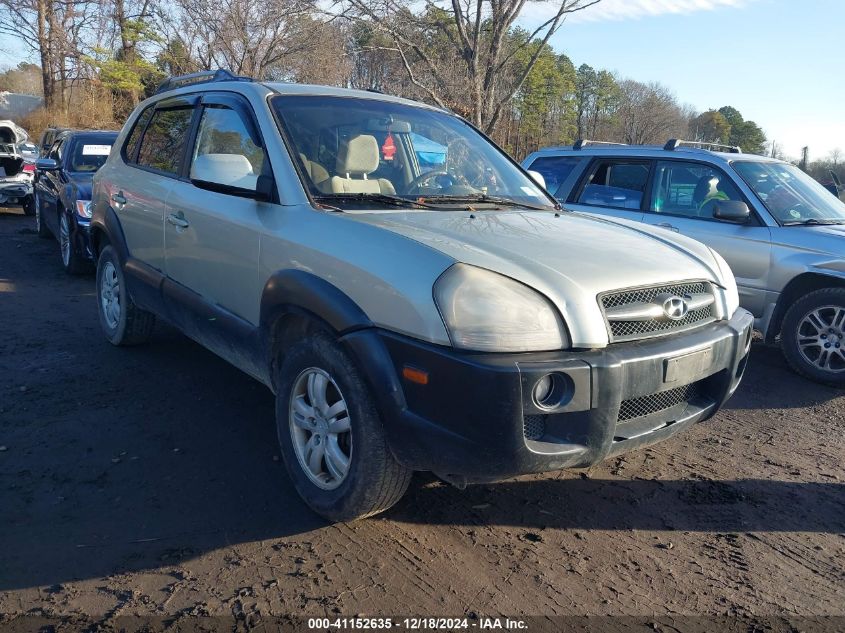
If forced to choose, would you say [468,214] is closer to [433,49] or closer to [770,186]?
[770,186]

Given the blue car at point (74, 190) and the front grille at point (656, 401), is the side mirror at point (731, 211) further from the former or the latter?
the blue car at point (74, 190)

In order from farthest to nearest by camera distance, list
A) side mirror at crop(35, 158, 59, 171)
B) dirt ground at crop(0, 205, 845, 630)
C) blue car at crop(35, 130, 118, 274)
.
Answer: side mirror at crop(35, 158, 59, 171) → blue car at crop(35, 130, 118, 274) → dirt ground at crop(0, 205, 845, 630)

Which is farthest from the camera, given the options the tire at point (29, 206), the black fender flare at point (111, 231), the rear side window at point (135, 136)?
the tire at point (29, 206)

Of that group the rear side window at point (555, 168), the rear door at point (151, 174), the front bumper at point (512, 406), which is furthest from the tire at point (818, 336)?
the rear door at point (151, 174)

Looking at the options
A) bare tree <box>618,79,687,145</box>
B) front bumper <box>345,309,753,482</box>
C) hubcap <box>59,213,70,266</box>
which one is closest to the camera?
front bumper <box>345,309,753,482</box>

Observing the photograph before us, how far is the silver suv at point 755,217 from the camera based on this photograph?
5539 mm

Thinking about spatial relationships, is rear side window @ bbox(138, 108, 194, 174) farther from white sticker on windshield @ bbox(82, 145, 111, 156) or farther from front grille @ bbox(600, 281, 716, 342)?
white sticker on windshield @ bbox(82, 145, 111, 156)

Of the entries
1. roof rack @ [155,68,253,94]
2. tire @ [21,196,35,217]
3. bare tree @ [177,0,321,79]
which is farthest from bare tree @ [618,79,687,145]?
roof rack @ [155,68,253,94]

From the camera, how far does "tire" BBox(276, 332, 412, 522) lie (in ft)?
9.30

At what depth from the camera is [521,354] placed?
8.56 ft

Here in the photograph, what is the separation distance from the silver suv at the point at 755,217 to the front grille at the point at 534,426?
105 inches

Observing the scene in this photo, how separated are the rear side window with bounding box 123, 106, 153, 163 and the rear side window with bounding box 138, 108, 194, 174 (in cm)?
10

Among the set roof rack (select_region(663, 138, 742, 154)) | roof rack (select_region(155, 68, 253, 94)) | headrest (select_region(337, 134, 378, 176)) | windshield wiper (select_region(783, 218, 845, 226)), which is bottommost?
windshield wiper (select_region(783, 218, 845, 226))

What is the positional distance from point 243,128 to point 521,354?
7.16 ft
